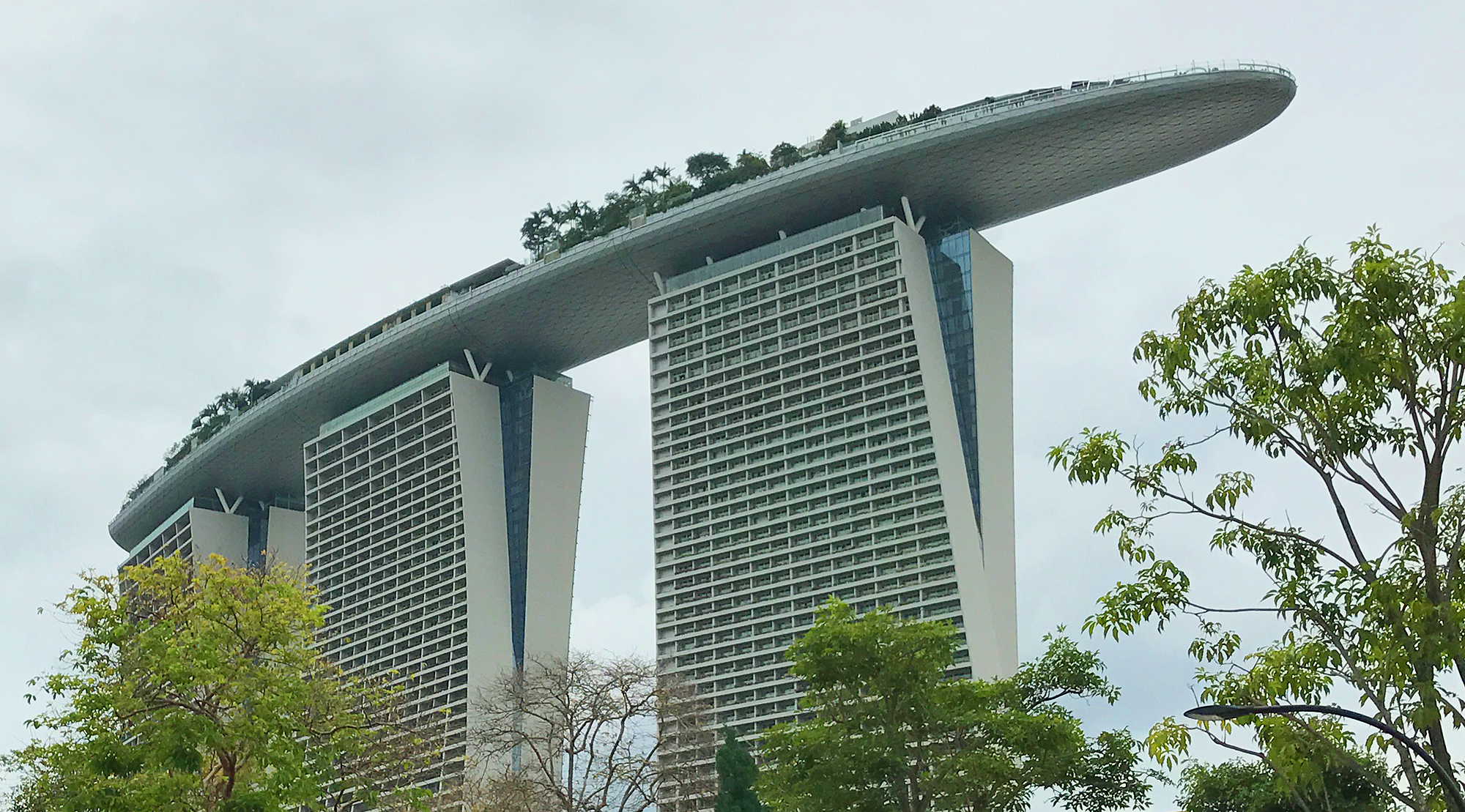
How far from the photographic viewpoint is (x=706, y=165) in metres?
91.4

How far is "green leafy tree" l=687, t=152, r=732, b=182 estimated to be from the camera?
299ft

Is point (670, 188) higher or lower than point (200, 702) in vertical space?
higher

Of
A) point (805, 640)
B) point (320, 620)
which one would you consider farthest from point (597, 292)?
point (320, 620)

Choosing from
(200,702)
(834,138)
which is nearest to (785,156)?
(834,138)

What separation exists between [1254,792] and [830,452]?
132 feet

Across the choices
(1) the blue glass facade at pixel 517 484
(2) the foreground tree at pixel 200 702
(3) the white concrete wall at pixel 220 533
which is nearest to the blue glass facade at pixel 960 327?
(1) the blue glass facade at pixel 517 484

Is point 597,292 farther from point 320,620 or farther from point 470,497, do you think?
point 320,620

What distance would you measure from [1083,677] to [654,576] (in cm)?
4455

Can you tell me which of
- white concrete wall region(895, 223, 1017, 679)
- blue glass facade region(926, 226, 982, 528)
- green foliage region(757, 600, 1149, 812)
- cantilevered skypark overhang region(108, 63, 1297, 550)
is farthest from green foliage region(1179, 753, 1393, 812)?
cantilevered skypark overhang region(108, 63, 1297, 550)

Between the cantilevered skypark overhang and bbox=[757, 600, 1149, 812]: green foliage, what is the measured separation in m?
43.1

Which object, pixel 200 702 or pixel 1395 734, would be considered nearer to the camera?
pixel 1395 734

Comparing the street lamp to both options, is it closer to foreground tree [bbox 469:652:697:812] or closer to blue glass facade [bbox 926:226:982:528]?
foreground tree [bbox 469:652:697:812]

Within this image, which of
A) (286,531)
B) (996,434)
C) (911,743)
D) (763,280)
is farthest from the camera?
(286,531)

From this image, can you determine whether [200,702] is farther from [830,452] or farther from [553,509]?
[553,509]
